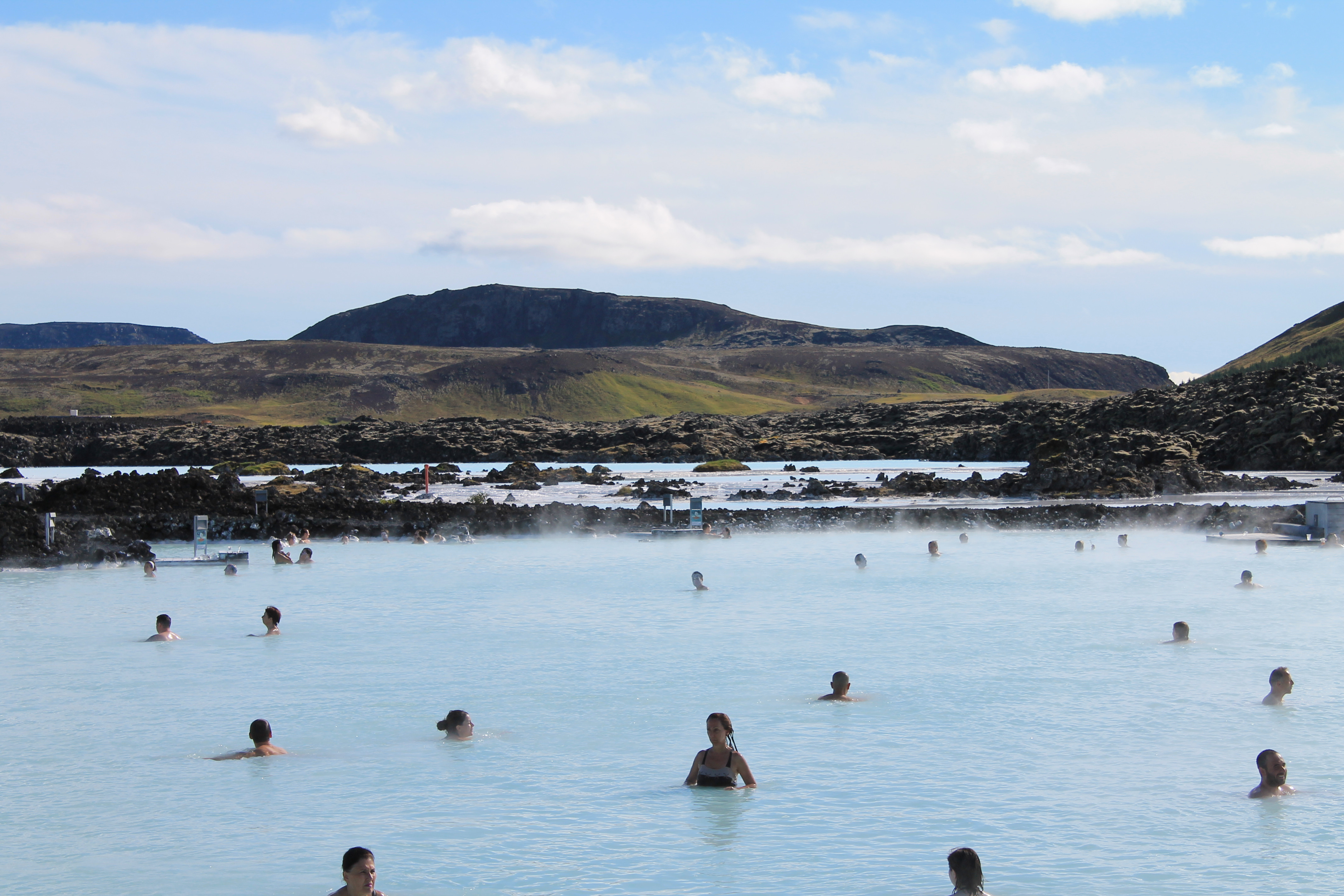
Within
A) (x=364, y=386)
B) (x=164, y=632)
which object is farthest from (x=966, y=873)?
(x=364, y=386)

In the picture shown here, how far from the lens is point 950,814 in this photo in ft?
31.3

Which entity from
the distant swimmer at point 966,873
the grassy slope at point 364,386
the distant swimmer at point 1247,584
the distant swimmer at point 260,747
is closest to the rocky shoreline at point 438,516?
the distant swimmer at point 1247,584

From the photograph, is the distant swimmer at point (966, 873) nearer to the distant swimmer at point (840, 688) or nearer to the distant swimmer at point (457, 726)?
the distant swimmer at point (840, 688)

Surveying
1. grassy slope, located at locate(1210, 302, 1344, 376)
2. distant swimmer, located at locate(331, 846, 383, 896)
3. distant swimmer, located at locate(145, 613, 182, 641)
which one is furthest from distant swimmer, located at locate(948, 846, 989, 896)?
grassy slope, located at locate(1210, 302, 1344, 376)

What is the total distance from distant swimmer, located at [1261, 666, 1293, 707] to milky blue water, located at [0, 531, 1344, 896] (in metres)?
0.51

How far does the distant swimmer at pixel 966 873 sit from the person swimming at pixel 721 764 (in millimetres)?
2850

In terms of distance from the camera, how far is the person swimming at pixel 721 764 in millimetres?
10133

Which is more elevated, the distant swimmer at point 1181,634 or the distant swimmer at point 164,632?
the distant swimmer at point 1181,634

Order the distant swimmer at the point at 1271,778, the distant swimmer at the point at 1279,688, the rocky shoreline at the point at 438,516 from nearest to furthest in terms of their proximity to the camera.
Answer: the distant swimmer at the point at 1271,778 → the distant swimmer at the point at 1279,688 → the rocky shoreline at the point at 438,516

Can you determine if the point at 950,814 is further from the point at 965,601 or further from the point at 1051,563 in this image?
the point at 1051,563

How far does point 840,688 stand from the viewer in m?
13.4

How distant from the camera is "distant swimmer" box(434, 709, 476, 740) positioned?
469 inches

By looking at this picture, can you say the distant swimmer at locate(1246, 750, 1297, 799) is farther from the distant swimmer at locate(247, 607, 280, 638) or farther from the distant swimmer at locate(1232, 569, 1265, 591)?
the distant swimmer at locate(247, 607, 280, 638)

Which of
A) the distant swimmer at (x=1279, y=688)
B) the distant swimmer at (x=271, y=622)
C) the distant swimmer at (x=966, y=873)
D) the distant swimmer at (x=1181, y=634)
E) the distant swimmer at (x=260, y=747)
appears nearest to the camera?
the distant swimmer at (x=966, y=873)
